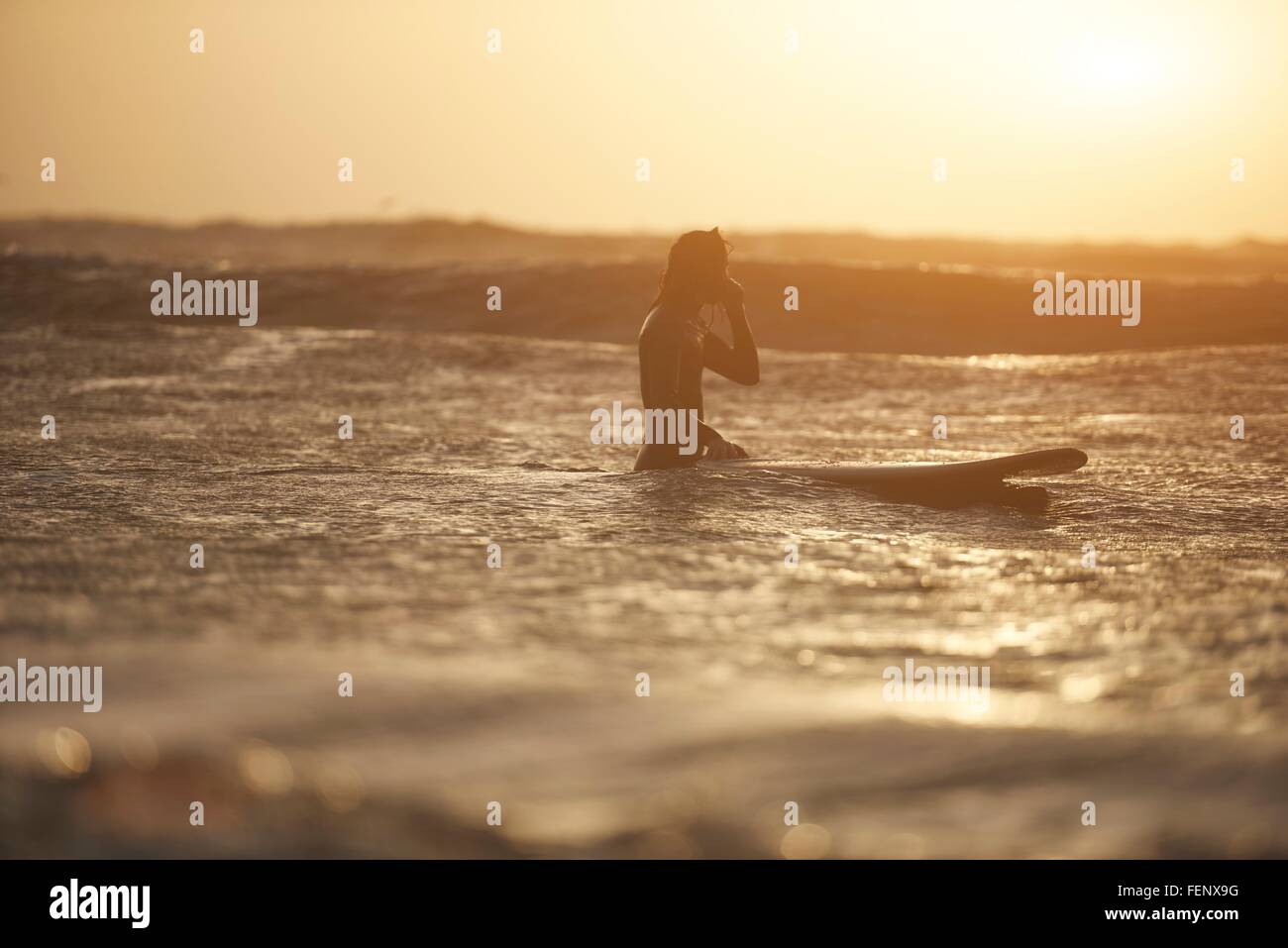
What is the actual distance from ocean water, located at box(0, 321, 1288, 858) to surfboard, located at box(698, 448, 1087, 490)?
0.20 metres

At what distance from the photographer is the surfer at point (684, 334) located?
227 inches

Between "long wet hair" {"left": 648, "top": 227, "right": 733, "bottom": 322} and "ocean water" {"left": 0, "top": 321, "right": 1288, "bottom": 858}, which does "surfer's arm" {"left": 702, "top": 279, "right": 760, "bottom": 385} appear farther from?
"ocean water" {"left": 0, "top": 321, "right": 1288, "bottom": 858}

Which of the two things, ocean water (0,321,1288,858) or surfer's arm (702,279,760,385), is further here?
surfer's arm (702,279,760,385)

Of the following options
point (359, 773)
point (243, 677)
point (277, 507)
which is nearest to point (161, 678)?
point (243, 677)

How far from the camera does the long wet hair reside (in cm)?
579

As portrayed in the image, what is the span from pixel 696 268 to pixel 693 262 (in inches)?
1.3

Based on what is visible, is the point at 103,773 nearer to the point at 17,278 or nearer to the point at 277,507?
the point at 277,507

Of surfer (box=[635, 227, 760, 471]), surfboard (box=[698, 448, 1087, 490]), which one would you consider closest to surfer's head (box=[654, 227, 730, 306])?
surfer (box=[635, 227, 760, 471])

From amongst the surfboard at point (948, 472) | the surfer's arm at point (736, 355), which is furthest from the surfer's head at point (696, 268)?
the surfboard at point (948, 472)

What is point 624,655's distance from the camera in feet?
10.5

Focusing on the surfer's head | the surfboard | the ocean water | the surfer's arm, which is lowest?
the ocean water

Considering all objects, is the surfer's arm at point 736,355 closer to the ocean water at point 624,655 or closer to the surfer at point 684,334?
the surfer at point 684,334

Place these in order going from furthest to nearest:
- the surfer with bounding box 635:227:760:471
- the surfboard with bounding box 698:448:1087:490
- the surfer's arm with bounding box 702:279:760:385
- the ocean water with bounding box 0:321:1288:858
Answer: the surfer's arm with bounding box 702:279:760:385, the surfer with bounding box 635:227:760:471, the surfboard with bounding box 698:448:1087:490, the ocean water with bounding box 0:321:1288:858

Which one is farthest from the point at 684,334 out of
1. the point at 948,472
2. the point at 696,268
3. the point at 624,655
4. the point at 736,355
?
the point at 624,655
